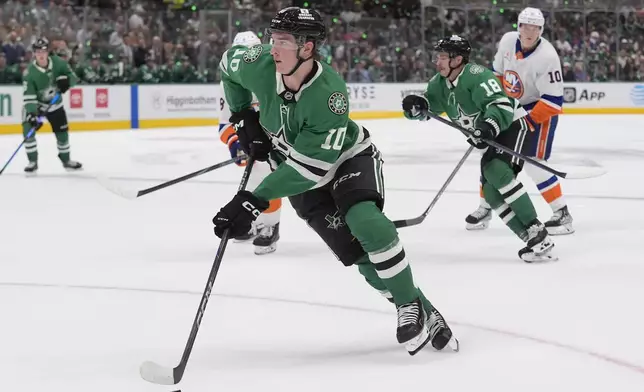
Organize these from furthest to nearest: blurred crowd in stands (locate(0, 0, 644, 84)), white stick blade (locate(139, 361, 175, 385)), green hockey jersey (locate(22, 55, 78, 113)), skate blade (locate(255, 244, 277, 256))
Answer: blurred crowd in stands (locate(0, 0, 644, 84))
green hockey jersey (locate(22, 55, 78, 113))
skate blade (locate(255, 244, 277, 256))
white stick blade (locate(139, 361, 175, 385))

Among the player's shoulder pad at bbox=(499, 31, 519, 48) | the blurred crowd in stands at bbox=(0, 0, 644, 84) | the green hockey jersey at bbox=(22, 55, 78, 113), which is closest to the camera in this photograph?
the player's shoulder pad at bbox=(499, 31, 519, 48)

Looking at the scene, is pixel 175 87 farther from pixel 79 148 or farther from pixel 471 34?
pixel 471 34

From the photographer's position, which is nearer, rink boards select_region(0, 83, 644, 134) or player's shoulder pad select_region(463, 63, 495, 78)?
player's shoulder pad select_region(463, 63, 495, 78)

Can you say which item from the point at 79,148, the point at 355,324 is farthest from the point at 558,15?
the point at 355,324

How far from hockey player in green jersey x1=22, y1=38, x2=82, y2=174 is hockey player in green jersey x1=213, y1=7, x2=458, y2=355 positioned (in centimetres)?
513

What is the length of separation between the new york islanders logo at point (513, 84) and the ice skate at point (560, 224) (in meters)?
0.67

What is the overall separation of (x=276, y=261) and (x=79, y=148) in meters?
6.22

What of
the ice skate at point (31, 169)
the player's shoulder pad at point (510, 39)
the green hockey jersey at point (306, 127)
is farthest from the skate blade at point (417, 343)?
the ice skate at point (31, 169)

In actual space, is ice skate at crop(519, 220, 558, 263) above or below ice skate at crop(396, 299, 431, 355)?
below

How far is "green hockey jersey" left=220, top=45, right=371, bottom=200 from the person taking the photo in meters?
2.51

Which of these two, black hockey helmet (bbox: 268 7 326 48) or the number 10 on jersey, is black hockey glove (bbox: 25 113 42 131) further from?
the number 10 on jersey

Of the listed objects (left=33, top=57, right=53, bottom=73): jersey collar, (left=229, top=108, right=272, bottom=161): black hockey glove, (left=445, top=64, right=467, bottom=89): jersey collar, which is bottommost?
(left=33, top=57, right=53, bottom=73): jersey collar

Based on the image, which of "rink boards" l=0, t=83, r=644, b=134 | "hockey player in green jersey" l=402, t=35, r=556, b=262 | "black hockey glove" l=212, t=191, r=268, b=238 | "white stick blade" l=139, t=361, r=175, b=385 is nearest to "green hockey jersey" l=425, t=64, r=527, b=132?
"hockey player in green jersey" l=402, t=35, r=556, b=262

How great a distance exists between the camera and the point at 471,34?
49.4 feet
